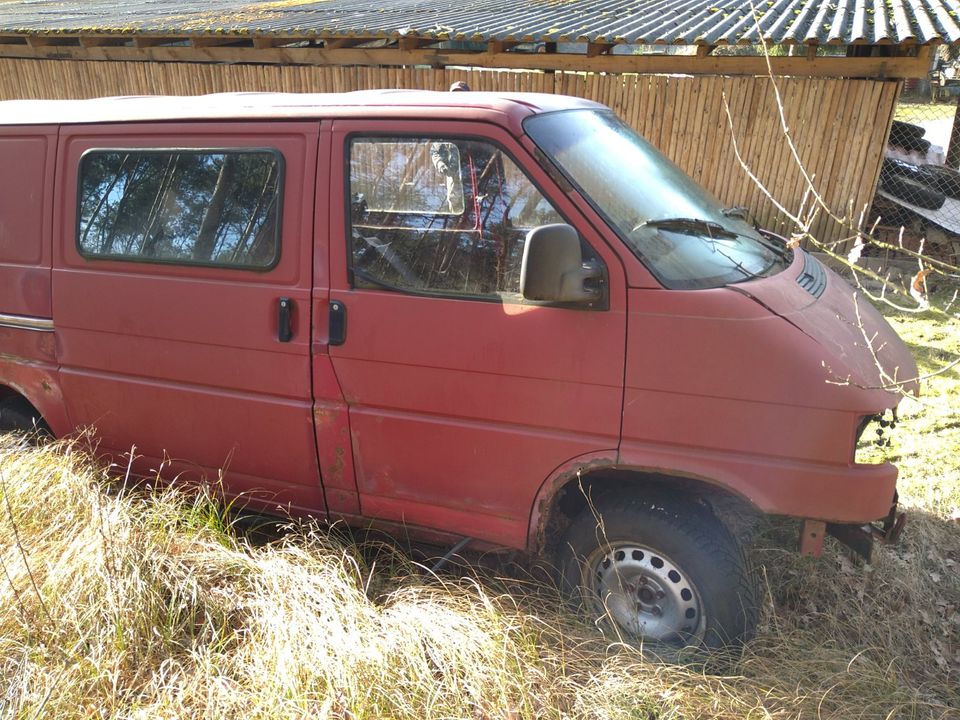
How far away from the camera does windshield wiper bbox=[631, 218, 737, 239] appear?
2838 millimetres

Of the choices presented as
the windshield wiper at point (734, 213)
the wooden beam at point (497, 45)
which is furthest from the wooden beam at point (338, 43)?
the windshield wiper at point (734, 213)

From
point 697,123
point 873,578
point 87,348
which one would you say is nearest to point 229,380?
point 87,348

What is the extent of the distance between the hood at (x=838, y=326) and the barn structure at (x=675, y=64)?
3.61 m

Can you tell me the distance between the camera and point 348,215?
2.99m

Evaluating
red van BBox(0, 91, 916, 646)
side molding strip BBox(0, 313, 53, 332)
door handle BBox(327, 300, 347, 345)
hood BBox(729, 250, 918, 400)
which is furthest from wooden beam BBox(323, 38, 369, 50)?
hood BBox(729, 250, 918, 400)

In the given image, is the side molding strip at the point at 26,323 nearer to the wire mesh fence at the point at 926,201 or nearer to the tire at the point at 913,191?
the wire mesh fence at the point at 926,201

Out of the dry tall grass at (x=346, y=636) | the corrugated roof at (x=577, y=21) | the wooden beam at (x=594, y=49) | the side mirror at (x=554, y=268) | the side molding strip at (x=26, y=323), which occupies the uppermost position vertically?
the corrugated roof at (x=577, y=21)

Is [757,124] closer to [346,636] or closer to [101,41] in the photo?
[346,636]

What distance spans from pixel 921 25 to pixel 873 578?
717cm

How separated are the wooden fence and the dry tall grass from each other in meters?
5.56

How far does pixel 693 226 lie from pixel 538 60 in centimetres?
732

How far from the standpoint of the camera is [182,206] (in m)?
3.29

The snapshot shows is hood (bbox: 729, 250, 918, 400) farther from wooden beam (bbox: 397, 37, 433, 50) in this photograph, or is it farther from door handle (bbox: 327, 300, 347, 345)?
wooden beam (bbox: 397, 37, 433, 50)

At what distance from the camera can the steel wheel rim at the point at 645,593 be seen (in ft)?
9.29
